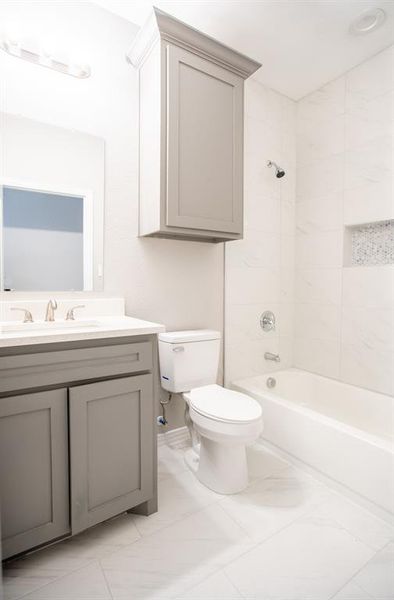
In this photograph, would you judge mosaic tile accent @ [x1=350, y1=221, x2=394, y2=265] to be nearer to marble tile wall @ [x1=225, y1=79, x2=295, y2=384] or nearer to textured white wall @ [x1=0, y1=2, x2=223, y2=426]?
marble tile wall @ [x1=225, y1=79, x2=295, y2=384]

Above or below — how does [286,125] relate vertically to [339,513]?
above

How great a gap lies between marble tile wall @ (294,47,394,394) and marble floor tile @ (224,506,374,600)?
1.12 metres

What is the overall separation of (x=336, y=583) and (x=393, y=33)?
2835 mm

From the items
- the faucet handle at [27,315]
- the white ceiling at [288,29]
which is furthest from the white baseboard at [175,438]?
the white ceiling at [288,29]

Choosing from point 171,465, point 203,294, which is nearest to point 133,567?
point 171,465

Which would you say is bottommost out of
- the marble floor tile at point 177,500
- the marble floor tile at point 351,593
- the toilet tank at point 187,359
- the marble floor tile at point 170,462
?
the marble floor tile at point 351,593

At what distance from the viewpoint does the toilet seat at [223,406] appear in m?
1.55

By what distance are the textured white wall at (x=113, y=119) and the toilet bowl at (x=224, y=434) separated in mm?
515

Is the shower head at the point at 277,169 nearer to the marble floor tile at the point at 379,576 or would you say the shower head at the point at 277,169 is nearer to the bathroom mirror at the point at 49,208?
the bathroom mirror at the point at 49,208

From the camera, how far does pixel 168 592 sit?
1.12m

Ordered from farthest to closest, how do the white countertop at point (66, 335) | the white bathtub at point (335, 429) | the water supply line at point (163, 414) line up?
the water supply line at point (163, 414) → the white bathtub at point (335, 429) → the white countertop at point (66, 335)

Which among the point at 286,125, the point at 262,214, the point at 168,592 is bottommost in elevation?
the point at 168,592

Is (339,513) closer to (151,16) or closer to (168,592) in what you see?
(168,592)

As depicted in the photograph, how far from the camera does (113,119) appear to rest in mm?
1854
